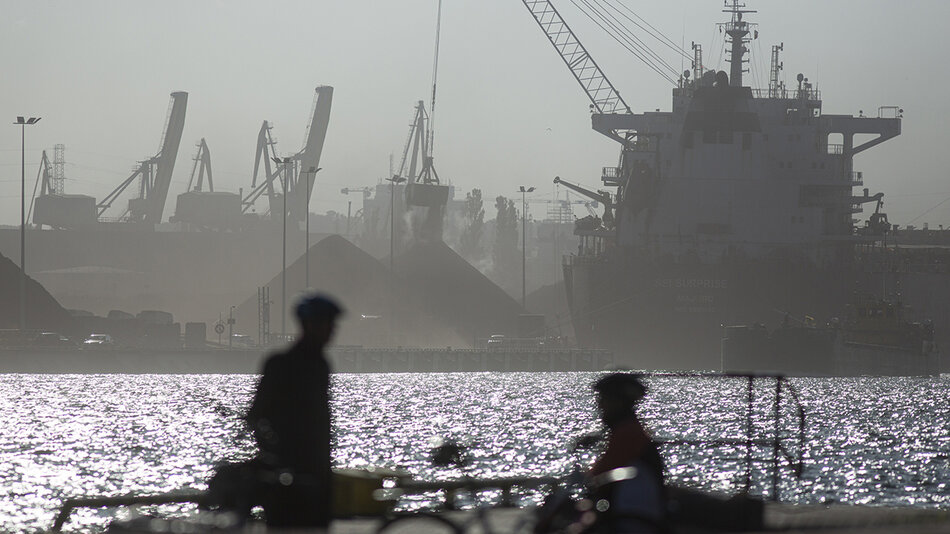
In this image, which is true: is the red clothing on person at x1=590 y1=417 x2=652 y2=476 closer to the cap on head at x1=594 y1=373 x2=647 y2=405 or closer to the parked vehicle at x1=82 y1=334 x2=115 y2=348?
the cap on head at x1=594 y1=373 x2=647 y2=405

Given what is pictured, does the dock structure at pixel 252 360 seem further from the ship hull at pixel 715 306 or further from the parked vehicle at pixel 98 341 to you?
the parked vehicle at pixel 98 341

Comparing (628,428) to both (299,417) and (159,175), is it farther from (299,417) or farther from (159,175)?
(159,175)

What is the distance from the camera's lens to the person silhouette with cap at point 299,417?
8016 millimetres

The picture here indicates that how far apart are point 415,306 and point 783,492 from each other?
10256 centimetres

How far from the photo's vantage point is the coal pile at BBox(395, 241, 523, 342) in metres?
133

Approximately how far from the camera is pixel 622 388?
840 centimetres

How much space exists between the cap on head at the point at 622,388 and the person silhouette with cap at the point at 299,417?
163 cm

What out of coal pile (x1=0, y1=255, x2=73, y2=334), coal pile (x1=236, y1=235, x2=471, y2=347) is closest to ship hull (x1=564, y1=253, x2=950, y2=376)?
coal pile (x1=236, y1=235, x2=471, y2=347)

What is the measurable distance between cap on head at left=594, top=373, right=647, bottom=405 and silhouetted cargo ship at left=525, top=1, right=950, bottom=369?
87.3 metres

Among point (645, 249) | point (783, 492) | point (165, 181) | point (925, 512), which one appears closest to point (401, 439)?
point (783, 492)

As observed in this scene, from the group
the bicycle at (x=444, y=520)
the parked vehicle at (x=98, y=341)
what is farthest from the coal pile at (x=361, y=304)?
the bicycle at (x=444, y=520)

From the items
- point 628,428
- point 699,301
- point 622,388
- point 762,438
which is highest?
point 699,301

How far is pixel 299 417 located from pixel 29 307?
98925 millimetres

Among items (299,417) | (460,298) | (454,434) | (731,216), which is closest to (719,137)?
(731,216)
